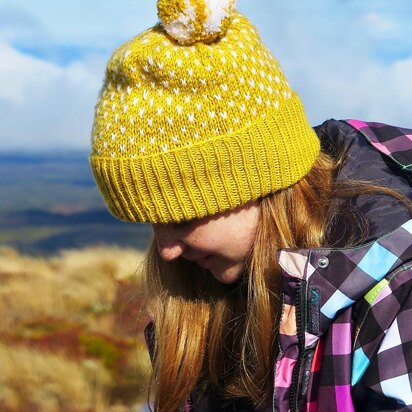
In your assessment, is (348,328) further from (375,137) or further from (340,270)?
(375,137)

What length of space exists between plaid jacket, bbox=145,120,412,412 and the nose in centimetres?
33

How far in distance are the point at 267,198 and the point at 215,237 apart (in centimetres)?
19

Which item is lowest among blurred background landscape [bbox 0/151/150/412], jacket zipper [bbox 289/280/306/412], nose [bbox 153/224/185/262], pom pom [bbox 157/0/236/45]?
blurred background landscape [bbox 0/151/150/412]

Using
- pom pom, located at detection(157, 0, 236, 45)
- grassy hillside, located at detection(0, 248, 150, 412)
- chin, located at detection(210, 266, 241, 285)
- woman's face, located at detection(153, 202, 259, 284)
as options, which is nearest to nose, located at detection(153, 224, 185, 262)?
woman's face, located at detection(153, 202, 259, 284)

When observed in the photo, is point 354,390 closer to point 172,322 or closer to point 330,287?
point 330,287

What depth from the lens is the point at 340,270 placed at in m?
1.93

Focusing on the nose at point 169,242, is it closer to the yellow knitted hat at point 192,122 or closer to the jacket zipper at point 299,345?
the yellow knitted hat at point 192,122

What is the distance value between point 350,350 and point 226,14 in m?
0.96

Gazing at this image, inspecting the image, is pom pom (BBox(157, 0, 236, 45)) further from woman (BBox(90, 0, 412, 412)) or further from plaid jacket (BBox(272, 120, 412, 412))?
plaid jacket (BBox(272, 120, 412, 412))

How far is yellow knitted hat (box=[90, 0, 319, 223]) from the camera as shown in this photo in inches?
78.4

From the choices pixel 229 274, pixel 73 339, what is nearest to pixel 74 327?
pixel 73 339

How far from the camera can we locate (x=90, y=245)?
10.3 meters

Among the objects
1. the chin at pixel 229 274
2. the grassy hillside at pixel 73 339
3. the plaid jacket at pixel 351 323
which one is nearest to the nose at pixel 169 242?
the chin at pixel 229 274

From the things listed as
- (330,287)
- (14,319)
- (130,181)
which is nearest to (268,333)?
(330,287)
